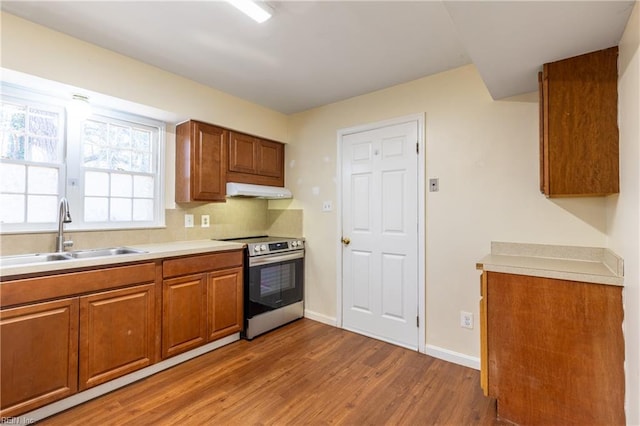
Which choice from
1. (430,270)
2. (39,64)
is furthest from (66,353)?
(430,270)

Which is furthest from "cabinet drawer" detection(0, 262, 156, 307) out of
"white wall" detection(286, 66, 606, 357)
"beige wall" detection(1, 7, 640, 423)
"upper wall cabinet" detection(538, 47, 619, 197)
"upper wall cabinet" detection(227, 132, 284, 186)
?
"upper wall cabinet" detection(538, 47, 619, 197)

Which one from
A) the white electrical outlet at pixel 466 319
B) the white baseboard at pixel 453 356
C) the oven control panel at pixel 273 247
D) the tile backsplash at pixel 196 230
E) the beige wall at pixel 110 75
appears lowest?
the white baseboard at pixel 453 356

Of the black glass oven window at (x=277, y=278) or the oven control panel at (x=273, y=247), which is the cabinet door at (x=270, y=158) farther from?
the black glass oven window at (x=277, y=278)

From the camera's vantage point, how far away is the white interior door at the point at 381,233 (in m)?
2.69

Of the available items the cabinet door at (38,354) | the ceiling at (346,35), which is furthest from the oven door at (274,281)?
the ceiling at (346,35)

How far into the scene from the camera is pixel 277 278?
3.13 metres

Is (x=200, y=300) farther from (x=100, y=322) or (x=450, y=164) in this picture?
(x=450, y=164)

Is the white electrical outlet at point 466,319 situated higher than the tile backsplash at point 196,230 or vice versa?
the tile backsplash at point 196,230

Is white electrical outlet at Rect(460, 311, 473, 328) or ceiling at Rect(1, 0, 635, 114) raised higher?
ceiling at Rect(1, 0, 635, 114)

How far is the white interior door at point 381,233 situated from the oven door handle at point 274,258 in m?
0.54

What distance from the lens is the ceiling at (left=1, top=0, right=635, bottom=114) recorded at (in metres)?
1.39

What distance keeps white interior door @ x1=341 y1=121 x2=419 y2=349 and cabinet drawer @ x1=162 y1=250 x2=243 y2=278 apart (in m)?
1.13

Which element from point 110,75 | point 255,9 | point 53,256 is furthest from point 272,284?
point 255,9

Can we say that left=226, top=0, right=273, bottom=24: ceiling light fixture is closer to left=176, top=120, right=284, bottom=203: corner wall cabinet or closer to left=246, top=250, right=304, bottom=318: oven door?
A: left=176, top=120, right=284, bottom=203: corner wall cabinet
